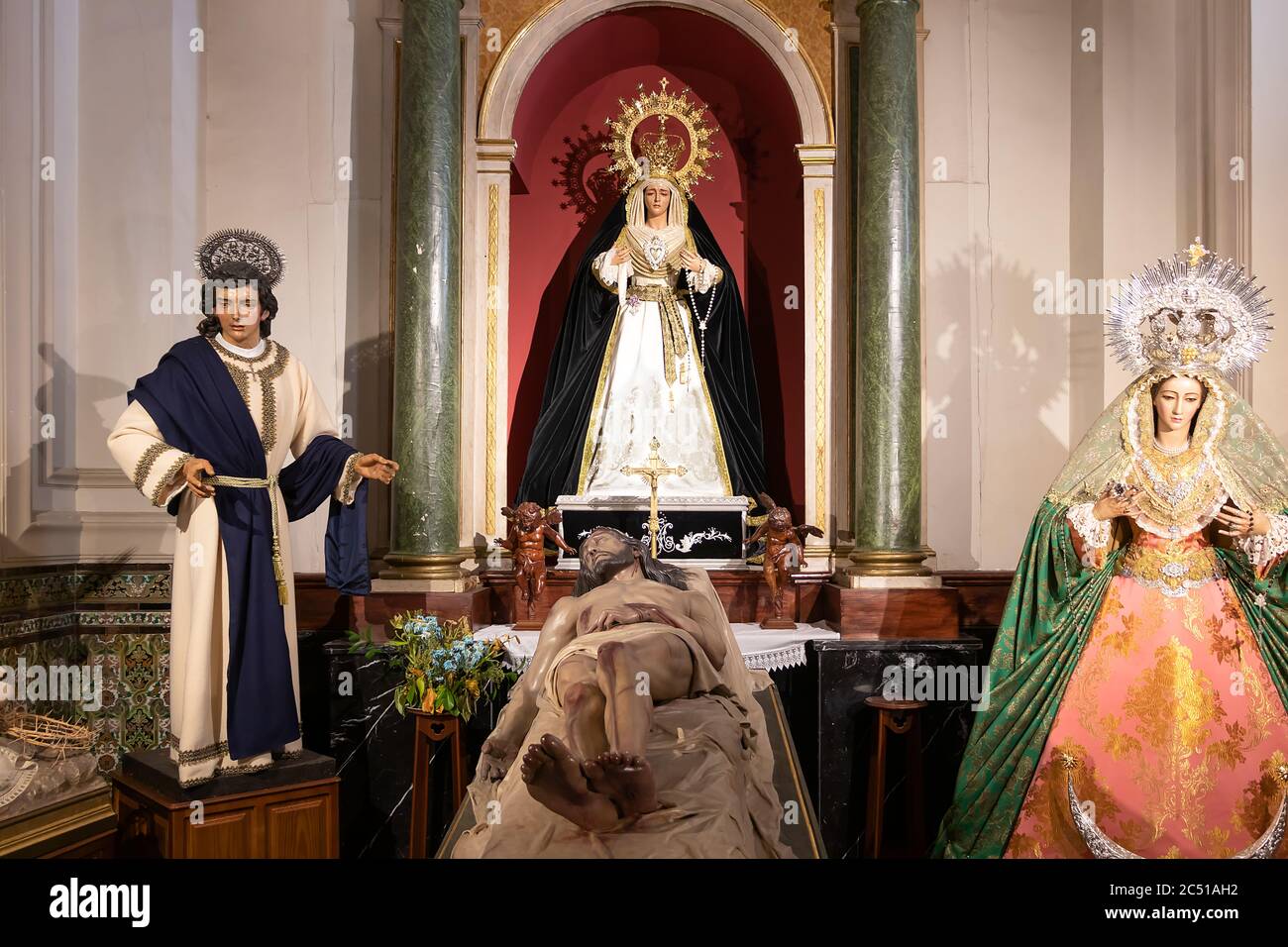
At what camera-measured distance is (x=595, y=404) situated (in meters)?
5.95

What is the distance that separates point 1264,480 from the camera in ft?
13.4

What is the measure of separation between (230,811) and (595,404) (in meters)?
2.94

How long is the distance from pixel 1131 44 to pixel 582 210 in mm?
3226

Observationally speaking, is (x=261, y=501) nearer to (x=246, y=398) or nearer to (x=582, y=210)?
(x=246, y=398)

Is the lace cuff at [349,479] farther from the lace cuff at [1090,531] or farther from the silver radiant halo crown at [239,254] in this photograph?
the lace cuff at [1090,531]

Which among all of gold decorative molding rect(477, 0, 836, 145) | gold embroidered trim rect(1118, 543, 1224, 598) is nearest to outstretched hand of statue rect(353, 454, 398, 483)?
gold decorative molding rect(477, 0, 836, 145)

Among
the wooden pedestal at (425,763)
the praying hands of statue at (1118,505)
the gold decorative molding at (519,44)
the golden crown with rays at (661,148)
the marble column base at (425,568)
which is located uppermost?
the gold decorative molding at (519,44)

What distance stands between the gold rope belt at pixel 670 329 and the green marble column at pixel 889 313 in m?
1.03

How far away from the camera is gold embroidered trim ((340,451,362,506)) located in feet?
14.0

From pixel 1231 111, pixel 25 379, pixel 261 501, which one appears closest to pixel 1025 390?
pixel 1231 111

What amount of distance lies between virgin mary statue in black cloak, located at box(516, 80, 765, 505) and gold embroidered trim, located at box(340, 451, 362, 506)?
1.73 metres

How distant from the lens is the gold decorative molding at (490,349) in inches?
237

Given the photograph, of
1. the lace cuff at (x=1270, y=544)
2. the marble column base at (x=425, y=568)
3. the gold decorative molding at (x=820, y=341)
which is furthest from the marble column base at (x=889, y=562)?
the marble column base at (x=425, y=568)

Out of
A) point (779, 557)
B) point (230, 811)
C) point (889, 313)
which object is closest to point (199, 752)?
point (230, 811)
